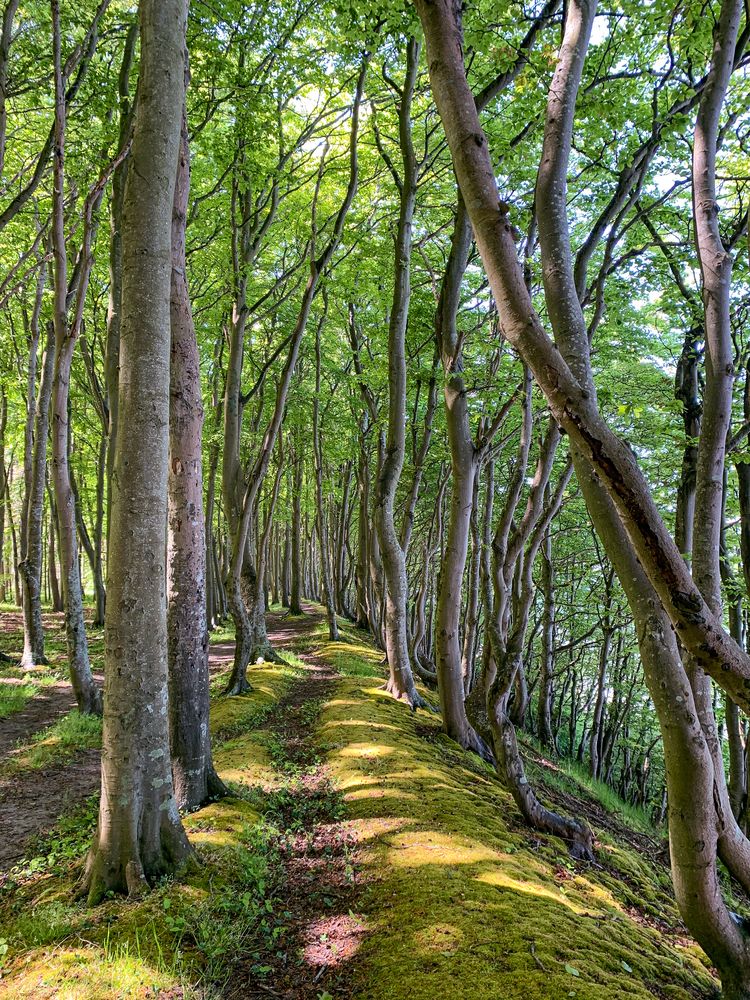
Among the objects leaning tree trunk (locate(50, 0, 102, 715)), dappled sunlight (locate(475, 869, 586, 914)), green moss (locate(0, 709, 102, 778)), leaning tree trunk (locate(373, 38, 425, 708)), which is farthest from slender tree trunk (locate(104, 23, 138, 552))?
dappled sunlight (locate(475, 869, 586, 914))

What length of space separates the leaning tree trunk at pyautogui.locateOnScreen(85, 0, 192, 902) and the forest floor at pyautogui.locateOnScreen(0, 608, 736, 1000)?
311mm

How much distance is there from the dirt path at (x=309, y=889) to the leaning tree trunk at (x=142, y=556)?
921mm

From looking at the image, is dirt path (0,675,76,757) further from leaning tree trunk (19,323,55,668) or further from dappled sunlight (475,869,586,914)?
dappled sunlight (475,869,586,914)

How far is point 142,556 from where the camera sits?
12.5ft

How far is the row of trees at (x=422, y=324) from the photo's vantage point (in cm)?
330

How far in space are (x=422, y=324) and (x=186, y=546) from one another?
8.69 meters

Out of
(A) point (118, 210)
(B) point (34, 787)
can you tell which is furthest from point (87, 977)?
(A) point (118, 210)

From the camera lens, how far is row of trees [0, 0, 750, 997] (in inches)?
130

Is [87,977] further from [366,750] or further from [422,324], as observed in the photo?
[422,324]

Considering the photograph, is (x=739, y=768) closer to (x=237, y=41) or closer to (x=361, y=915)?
(x=361, y=915)

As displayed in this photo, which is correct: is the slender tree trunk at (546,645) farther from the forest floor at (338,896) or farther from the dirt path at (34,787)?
the dirt path at (34,787)

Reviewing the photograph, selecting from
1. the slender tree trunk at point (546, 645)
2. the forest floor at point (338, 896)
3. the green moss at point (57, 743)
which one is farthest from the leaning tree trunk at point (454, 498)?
the slender tree trunk at point (546, 645)

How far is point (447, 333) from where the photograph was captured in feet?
27.7

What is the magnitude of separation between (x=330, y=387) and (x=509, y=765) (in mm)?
16719
